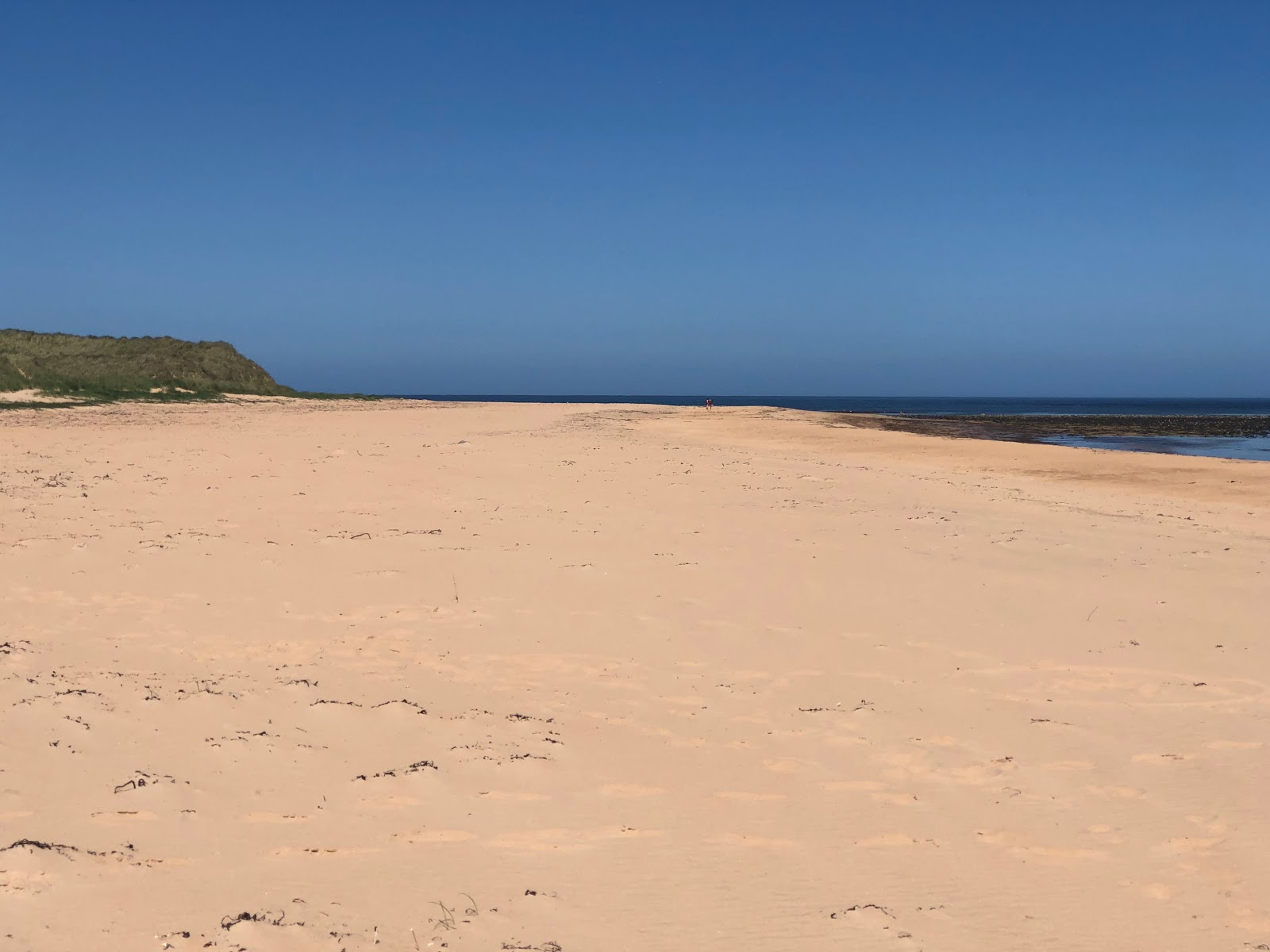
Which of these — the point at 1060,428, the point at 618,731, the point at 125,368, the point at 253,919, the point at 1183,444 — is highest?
the point at 125,368

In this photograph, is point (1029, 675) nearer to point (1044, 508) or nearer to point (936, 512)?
point (936, 512)

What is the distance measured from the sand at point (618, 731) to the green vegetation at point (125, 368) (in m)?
26.9

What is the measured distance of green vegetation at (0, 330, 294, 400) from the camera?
3206 cm

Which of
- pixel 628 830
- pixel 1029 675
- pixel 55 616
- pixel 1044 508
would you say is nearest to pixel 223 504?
pixel 55 616

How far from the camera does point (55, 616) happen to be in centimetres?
541

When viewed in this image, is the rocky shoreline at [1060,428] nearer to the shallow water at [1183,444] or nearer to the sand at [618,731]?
the shallow water at [1183,444]

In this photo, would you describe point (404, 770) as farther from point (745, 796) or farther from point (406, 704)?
point (745, 796)

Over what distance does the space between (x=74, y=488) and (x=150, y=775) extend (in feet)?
24.1

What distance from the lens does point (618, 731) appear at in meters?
4.26

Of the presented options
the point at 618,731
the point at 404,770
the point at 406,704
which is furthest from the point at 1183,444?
the point at 404,770

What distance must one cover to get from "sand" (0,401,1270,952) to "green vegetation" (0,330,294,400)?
26.9 metres

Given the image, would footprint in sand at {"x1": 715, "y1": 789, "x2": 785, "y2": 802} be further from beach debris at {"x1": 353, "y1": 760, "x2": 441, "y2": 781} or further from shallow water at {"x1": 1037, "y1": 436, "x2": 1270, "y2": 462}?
shallow water at {"x1": 1037, "y1": 436, "x2": 1270, "y2": 462}

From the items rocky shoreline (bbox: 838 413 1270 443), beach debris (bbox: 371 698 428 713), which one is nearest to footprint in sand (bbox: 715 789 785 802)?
beach debris (bbox: 371 698 428 713)

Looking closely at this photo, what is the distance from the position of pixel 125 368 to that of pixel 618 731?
4209cm
